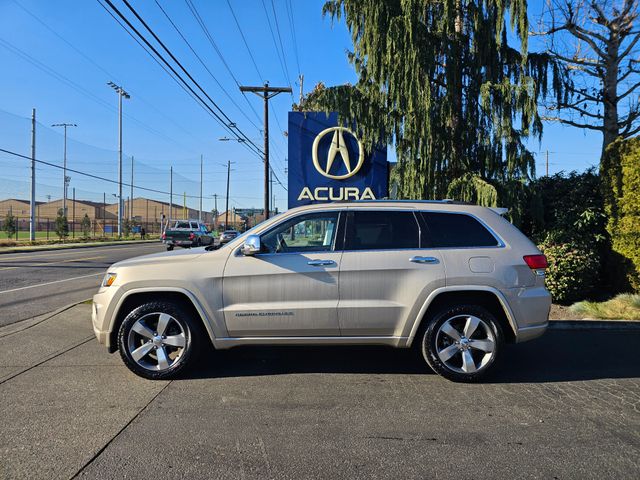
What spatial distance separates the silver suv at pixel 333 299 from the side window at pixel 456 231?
2 centimetres

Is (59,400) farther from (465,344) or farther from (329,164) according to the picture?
(329,164)

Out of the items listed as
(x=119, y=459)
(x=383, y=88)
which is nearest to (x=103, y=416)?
(x=119, y=459)

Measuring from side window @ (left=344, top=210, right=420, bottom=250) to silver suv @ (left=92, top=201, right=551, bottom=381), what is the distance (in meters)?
0.02

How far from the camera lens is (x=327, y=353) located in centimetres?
550

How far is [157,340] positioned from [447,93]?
269 inches

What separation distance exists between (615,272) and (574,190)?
5.61 feet

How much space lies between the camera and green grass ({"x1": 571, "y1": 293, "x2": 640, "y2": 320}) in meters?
7.01


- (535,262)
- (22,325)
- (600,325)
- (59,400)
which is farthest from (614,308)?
(22,325)

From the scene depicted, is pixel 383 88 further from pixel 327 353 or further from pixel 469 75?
pixel 327 353

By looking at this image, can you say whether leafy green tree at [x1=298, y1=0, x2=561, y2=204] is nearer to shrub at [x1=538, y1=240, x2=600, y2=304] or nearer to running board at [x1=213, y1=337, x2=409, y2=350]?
shrub at [x1=538, y1=240, x2=600, y2=304]

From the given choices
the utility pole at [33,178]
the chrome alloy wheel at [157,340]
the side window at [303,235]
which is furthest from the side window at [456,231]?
the utility pole at [33,178]

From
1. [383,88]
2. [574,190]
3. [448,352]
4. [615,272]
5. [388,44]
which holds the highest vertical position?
[388,44]

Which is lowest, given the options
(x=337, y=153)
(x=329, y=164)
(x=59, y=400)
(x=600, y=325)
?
(x=59, y=400)

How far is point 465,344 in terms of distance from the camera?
447 centimetres
